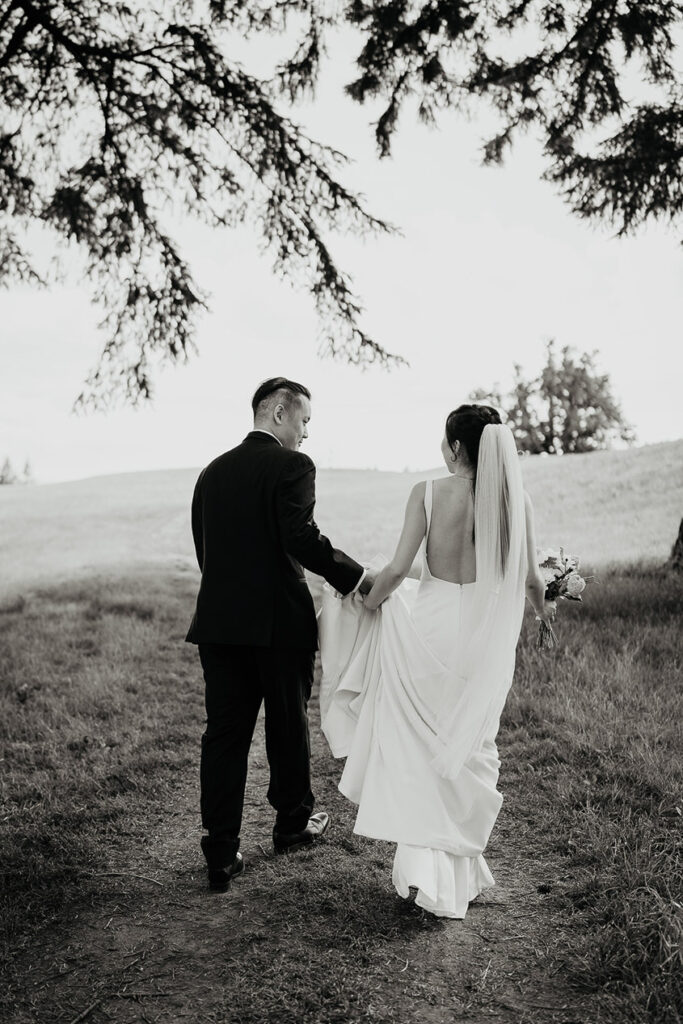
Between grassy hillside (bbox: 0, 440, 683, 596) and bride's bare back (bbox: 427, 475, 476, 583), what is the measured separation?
868cm

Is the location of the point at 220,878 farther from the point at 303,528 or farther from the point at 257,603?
the point at 303,528

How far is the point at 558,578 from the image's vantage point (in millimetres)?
4742

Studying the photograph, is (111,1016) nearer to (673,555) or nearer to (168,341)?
(168,341)

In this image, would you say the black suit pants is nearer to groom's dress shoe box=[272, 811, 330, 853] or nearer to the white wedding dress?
groom's dress shoe box=[272, 811, 330, 853]

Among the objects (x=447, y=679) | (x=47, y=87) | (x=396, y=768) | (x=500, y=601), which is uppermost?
(x=47, y=87)

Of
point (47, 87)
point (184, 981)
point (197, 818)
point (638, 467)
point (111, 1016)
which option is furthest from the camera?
point (638, 467)

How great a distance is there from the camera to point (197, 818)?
5020mm

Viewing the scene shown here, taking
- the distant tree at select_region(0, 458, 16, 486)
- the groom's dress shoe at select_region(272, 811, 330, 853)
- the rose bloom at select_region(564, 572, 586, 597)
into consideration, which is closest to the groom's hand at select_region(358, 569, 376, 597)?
the rose bloom at select_region(564, 572, 586, 597)

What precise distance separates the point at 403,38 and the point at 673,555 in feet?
23.7

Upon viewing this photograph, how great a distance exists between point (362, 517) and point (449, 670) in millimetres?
18148

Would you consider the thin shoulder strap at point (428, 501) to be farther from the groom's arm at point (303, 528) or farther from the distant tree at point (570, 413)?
the distant tree at point (570, 413)

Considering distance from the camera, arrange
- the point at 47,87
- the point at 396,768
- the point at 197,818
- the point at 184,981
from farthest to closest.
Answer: the point at 47,87, the point at 197,818, the point at 396,768, the point at 184,981

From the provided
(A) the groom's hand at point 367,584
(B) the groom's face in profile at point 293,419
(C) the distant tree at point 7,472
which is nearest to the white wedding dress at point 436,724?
(A) the groom's hand at point 367,584

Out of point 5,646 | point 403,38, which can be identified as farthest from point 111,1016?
point 403,38
